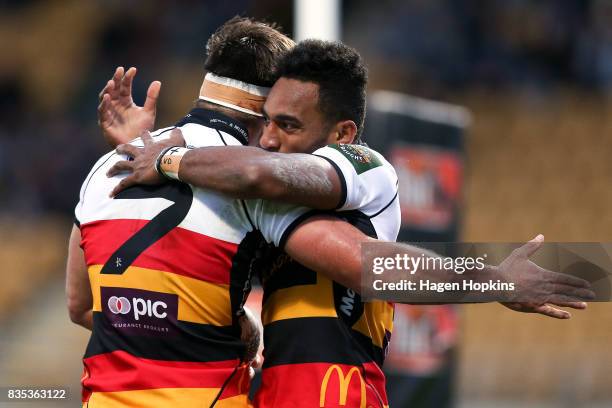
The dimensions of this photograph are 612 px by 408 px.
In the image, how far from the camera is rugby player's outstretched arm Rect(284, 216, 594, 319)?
297 centimetres

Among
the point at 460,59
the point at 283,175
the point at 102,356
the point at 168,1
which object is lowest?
the point at 102,356

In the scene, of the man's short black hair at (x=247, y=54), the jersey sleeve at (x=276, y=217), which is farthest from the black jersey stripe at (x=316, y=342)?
the man's short black hair at (x=247, y=54)

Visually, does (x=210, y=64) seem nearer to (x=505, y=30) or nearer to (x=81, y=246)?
(x=81, y=246)

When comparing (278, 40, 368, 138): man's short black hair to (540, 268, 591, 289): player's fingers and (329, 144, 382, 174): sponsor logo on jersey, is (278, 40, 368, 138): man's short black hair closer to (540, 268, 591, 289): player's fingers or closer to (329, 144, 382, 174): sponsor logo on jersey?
(329, 144, 382, 174): sponsor logo on jersey

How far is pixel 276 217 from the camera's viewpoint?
305 centimetres

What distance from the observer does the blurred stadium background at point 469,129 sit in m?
10.3

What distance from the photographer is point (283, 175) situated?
2939 mm

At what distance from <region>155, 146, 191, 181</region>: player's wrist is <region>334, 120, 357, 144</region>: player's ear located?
504mm

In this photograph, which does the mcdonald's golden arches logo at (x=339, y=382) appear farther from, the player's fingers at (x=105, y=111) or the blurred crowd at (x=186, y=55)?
the blurred crowd at (x=186, y=55)

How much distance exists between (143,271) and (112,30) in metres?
12.2

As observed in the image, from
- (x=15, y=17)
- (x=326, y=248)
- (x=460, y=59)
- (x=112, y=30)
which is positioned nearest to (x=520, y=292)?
(x=326, y=248)

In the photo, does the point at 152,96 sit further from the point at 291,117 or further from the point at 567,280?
the point at 567,280

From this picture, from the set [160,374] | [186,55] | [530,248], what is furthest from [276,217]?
[186,55]

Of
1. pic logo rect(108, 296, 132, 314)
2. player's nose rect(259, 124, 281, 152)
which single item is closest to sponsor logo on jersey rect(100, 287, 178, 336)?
pic logo rect(108, 296, 132, 314)
